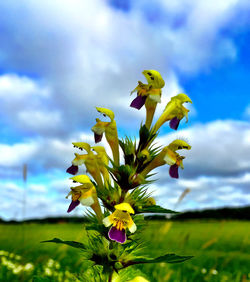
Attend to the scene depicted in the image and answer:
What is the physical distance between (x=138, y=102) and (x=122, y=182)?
0.72 m

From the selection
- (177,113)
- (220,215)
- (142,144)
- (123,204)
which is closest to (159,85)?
(177,113)

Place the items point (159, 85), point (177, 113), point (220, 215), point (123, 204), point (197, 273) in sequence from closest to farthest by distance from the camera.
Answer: point (123, 204)
point (159, 85)
point (177, 113)
point (197, 273)
point (220, 215)

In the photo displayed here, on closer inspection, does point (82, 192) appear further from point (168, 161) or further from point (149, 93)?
point (149, 93)

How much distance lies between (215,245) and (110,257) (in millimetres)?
13217

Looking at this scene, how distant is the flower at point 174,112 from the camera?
315 centimetres

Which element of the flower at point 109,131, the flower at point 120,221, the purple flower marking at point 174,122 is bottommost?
the flower at point 120,221

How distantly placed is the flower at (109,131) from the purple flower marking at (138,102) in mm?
269

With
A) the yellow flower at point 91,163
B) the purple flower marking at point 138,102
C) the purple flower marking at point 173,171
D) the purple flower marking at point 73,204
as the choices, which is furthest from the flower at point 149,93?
the purple flower marking at point 73,204

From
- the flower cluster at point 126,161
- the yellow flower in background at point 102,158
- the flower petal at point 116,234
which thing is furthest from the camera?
the yellow flower in background at point 102,158

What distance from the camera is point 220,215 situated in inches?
1296

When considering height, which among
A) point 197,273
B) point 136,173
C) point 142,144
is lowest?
point 197,273

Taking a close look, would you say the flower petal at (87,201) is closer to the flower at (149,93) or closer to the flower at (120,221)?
the flower at (120,221)

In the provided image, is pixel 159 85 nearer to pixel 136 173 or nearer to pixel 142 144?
pixel 142 144

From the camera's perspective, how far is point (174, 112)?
3166mm
